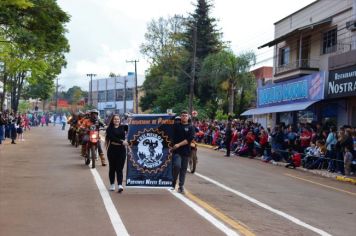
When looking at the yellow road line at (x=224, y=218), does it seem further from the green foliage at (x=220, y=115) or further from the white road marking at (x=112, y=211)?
the green foliage at (x=220, y=115)

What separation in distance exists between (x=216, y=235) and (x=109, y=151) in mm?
4825

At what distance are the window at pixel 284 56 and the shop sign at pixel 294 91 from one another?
7.69 feet

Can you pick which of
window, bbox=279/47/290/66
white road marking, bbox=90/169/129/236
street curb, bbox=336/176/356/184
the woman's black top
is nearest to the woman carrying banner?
the woman's black top

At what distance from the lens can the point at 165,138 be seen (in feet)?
40.4

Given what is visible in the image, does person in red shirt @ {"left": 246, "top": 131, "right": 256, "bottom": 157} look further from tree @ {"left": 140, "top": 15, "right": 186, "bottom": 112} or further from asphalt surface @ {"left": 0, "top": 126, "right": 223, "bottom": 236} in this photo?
tree @ {"left": 140, "top": 15, "right": 186, "bottom": 112}

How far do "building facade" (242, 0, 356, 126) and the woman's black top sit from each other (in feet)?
46.0

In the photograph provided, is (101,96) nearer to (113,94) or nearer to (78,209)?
(113,94)

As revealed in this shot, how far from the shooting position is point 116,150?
1228 cm

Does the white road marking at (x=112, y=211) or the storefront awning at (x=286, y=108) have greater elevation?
the storefront awning at (x=286, y=108)

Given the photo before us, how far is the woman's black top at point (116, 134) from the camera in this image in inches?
486

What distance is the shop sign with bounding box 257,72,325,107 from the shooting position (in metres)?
27.1

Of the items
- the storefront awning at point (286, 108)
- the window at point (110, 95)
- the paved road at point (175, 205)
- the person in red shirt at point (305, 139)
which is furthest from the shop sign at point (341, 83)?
the window at point (110, 95)

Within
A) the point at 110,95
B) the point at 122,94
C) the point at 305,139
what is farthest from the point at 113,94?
the point at 305,139

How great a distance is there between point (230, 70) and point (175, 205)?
1498 inches
